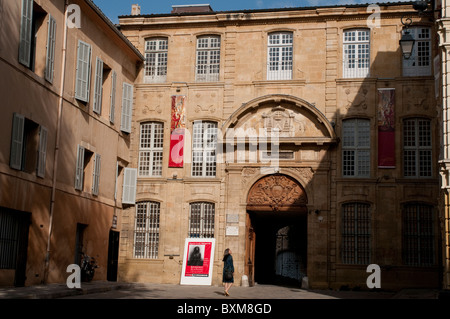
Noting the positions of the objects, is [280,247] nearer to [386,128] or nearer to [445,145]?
[386,128]

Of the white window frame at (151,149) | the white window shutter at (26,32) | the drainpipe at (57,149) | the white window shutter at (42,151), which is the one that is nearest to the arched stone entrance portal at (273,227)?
the white window frame at (151,149)

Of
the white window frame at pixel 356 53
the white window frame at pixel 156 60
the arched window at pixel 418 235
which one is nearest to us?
the arched window at pixel 418 235

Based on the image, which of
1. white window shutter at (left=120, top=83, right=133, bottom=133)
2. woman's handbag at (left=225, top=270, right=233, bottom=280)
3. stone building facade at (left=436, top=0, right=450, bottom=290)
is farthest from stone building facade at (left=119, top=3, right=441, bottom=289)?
Answer: stone building facade at (left=436, top=0, right=450, bottom=290)

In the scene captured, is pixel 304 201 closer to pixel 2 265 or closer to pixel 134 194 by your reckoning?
pixel 134 194

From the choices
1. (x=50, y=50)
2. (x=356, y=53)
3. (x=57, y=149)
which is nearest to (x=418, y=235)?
(x=356, y=53)

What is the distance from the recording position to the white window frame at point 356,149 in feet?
90.5

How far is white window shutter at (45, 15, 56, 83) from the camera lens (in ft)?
71.6

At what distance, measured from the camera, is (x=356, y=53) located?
2827cm

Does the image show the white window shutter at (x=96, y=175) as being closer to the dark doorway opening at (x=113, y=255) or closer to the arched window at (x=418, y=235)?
the dark doorway opening at (x=113, y=255)

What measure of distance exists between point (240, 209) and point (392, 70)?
840 cm

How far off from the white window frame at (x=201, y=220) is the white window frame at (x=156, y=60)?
5.84 m

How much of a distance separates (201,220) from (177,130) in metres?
3.98

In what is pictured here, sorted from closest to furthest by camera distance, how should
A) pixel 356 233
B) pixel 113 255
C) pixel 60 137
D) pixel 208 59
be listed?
pixel 60 137 < pixel 356 233 < pixel 113 255 < pixel 208 59

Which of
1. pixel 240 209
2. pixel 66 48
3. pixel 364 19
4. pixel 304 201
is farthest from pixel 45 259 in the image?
pixel 364 19
